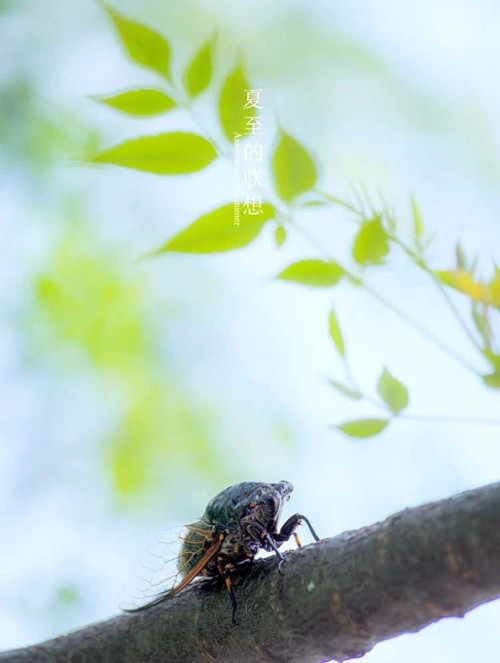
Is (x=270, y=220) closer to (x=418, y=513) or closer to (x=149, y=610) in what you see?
(x=418, y=513)

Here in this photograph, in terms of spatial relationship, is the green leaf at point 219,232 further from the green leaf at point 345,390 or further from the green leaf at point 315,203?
the green leaf at point 345,390

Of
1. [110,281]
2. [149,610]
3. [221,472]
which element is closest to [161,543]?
[149,610]

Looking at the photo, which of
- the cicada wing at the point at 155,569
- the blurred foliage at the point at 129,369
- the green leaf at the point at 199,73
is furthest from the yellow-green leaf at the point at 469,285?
the blurred foliage at the point at 129,369

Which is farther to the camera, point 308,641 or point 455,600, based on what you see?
point 308,641

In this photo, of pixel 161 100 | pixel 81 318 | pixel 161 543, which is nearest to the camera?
pixel 161 100

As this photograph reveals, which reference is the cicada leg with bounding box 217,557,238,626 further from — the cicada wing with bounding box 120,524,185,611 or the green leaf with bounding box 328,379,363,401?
the green leaf with bounding box 328,379,363,401
